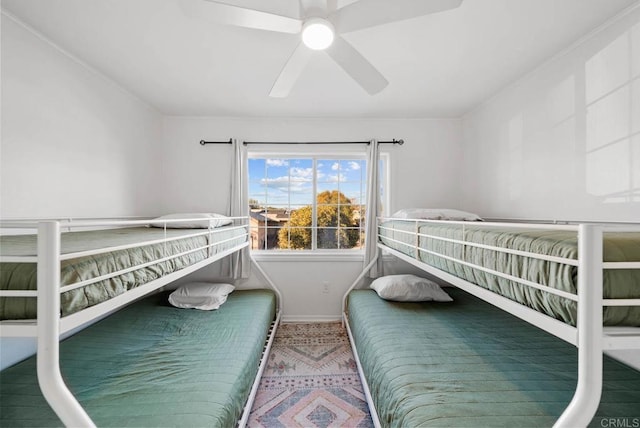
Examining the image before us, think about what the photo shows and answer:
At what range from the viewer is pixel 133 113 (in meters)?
2.67

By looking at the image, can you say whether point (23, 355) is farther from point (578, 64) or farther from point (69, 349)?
point (578, 64)

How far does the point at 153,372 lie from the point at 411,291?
80.8 inches

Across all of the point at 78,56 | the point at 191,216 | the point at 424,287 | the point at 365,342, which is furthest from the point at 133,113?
the point at 424,287

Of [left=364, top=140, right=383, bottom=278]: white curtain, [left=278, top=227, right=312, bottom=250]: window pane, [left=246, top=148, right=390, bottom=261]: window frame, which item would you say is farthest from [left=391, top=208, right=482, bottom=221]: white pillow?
[left=278, top=227, right=312, bottom=250]: window pane

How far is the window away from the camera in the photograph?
3297mm

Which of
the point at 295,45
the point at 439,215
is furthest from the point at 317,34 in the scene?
the point at 439,215

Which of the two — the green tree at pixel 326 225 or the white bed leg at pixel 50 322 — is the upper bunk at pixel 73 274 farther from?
the green tree at pixel 326 225

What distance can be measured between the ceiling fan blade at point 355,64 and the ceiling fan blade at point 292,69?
14 cm

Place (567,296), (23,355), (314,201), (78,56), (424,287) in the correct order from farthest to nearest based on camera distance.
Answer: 1. (314,201)
2. (424,287)
3. (78,56)
4. (23,355)
5. (567,296)

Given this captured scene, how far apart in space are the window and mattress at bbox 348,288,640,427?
1.29 m

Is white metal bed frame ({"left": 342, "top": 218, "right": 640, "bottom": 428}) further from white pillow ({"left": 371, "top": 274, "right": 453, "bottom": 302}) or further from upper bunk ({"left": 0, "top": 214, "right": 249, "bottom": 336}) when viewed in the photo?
white pillow ({"left": 371, "top": 274, "right": 453, "bottom": 302})

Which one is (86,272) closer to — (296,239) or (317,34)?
(317,34)

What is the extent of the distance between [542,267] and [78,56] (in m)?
3.08

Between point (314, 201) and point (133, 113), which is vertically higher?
point (133, 113)
